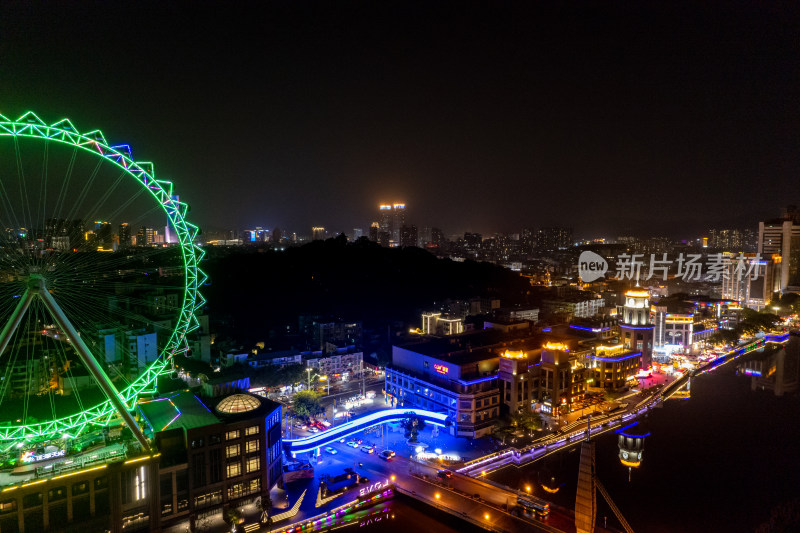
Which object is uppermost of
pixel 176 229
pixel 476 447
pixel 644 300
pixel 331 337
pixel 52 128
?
pixel 52 128

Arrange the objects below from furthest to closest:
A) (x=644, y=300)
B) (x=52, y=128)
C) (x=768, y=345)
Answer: (x=768, y=345), (x=644, y=300), (x=52, y=128)

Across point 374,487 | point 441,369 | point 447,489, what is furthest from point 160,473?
point 441,369

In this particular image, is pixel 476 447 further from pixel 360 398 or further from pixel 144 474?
pixel 144 474

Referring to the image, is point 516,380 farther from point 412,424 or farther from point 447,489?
point 447,489

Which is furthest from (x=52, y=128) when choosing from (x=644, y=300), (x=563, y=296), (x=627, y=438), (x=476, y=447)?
(x=563, y=296)

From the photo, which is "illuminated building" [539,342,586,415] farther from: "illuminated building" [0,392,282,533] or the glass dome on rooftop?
the glass dome on rooftop

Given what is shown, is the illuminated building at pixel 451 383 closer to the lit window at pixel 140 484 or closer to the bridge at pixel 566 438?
the bridge at pixel 566 438

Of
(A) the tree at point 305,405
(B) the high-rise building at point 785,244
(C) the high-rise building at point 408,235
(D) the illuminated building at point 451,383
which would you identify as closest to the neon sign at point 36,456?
(A) the tree at point 305,405
